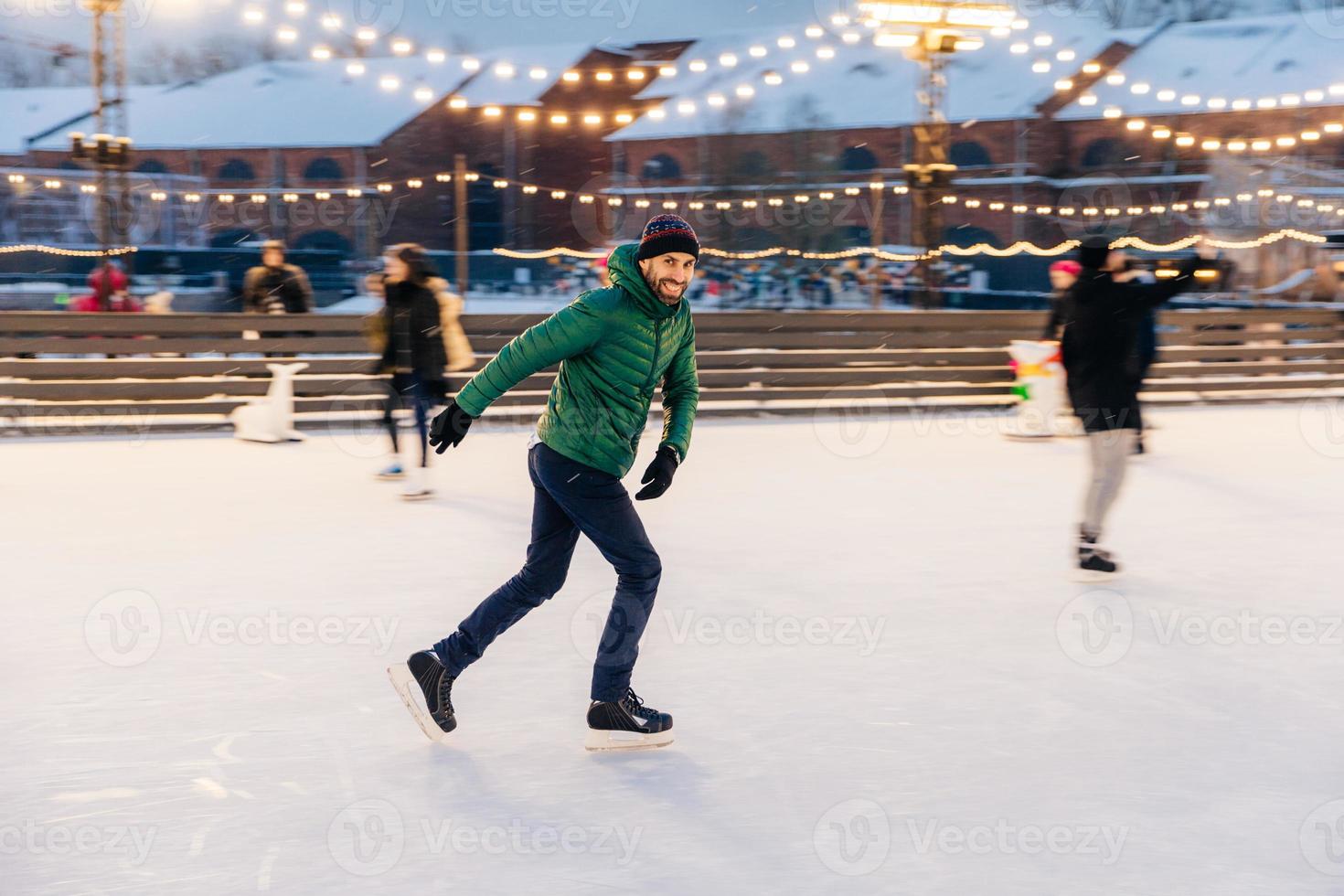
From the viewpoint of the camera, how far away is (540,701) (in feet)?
13.6

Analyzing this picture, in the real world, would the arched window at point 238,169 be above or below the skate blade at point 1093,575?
above

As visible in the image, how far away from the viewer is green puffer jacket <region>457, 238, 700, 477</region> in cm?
340

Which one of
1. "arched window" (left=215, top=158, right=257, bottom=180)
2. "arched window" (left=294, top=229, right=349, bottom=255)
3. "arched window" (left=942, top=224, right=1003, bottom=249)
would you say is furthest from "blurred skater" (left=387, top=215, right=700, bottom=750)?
"arched window" (left=215, top=158, right=257, bottom=180)

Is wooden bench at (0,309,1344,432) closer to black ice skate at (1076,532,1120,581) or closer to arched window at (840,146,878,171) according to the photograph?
black ice skate at (1076,532,1120,581)

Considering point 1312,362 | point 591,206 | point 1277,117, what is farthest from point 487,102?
point 1312,362

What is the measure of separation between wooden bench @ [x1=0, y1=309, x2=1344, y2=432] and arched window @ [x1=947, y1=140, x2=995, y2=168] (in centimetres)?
2187

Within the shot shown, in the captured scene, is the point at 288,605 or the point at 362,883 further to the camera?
the point at 288,605

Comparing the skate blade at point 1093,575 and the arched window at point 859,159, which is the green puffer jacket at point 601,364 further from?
the arched window at point 859,159

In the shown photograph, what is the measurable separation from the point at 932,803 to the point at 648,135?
38.9m

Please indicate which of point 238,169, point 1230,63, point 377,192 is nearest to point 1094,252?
point 1230,63

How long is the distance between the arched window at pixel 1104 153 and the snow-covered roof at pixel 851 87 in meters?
2.12

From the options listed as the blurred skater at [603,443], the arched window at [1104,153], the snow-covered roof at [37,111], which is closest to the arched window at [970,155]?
the arched window at [1104,153]

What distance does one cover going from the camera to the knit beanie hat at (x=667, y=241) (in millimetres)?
3371

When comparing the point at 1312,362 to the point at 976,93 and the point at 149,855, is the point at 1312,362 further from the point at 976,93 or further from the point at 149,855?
the point at 976,93
